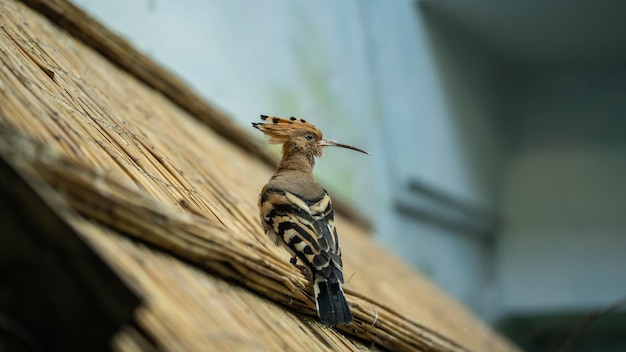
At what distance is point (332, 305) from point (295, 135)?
0.75 m

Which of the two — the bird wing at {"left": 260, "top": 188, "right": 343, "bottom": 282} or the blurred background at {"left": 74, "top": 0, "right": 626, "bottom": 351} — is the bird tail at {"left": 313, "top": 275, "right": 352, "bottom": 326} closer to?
the bird wing at {"left": 260, "top": 188, "right": 343, "bottom": 282}

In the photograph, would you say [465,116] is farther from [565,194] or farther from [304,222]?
[304,222]

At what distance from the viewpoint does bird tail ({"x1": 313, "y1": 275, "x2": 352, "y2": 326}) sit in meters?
1.93

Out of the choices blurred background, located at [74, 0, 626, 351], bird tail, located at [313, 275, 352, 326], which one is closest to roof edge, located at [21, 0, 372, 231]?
blurred background, located at [74, 0, 626, 351]

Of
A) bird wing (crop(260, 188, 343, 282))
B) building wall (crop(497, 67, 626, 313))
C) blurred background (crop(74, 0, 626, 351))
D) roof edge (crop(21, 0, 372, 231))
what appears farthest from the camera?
building wall (crop(497, 67, 626, 313))

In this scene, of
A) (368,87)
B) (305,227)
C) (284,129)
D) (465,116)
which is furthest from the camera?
(465,116)

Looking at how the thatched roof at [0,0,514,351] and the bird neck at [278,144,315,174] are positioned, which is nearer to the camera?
the thatched roof at [0,0,514,351]

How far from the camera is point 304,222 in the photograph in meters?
2.19

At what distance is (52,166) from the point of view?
133 centimetres

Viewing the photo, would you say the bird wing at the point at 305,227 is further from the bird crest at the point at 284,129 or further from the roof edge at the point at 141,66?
the roof edge at the point at 141,66

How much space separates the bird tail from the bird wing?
2cm

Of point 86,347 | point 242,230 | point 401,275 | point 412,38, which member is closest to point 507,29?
point 412,38

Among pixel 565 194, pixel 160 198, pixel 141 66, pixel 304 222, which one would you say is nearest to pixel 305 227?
pixel 304 222

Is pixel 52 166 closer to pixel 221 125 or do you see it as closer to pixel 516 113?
pixel 221 125
